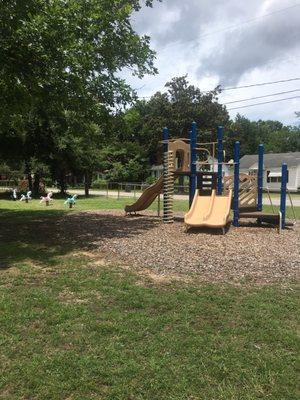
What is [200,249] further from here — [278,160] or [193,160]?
[278,160]

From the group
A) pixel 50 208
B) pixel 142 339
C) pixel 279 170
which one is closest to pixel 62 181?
pixel 50 208

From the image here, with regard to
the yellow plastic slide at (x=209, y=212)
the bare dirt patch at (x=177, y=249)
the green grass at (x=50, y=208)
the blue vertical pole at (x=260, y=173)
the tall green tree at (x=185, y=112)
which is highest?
the tall green tree at (x=185, y=112)

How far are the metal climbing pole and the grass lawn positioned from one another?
686cm

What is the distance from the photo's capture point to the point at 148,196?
15852 millimetres

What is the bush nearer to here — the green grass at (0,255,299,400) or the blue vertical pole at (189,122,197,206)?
the blue vertical pole at (189,122,197,206)

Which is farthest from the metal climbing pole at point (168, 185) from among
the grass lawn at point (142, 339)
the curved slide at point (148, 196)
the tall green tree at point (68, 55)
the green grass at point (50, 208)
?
the grass lawn at point (142, 339)

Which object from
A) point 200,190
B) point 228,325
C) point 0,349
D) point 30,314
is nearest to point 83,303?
point 30,314

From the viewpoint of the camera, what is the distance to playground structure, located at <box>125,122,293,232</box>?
12.2 metres

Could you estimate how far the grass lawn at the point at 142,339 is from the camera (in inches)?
140

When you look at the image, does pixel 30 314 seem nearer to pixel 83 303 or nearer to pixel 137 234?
pixel 83 303

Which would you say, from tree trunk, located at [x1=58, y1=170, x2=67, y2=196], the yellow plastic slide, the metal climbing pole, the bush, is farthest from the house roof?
the yellow plastic slide

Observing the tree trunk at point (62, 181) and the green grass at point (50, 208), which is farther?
the tree trunk at point (62, 181)

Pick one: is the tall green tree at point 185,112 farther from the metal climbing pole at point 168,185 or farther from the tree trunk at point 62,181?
the metal climbing pole at point 168,185

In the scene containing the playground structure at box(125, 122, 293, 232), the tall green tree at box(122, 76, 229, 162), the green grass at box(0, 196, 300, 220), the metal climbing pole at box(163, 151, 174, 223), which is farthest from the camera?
the tall green tree at box(122, 76, 229, 162)
